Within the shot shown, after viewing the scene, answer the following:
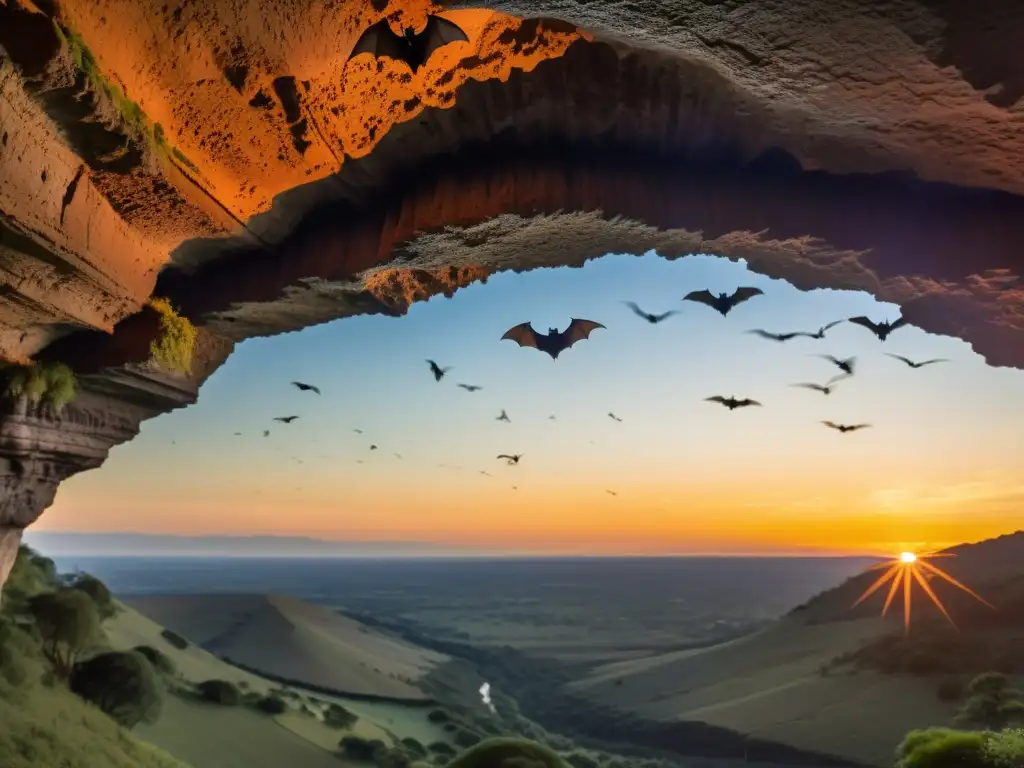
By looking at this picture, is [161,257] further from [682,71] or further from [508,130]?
[682,71]

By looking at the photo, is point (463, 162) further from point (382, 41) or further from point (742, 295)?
point (742, 295)

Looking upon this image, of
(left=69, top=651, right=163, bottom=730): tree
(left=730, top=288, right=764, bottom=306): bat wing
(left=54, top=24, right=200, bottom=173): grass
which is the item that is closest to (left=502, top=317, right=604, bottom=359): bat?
(left=730, top=288, right=764, bottom=306): bat wing

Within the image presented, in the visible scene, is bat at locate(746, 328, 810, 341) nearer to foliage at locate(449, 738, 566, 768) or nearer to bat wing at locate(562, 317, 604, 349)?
bat wing at locate(562, 317, 604, 349)

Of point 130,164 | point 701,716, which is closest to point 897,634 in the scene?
point 701,716

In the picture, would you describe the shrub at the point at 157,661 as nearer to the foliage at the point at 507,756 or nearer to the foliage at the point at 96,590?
the foliage at the point at 96,590

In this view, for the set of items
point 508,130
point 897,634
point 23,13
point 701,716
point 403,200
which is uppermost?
point 508,130

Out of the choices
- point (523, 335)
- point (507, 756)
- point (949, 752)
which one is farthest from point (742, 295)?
point (507, 756)

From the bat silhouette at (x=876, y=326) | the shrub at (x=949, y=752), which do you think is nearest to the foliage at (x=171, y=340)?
the bat silhouette at (x=876, y=326)
